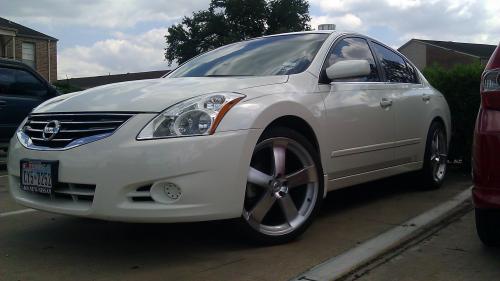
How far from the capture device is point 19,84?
331 inches

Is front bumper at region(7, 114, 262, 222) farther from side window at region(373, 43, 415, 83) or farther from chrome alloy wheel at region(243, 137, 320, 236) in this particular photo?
side window at region(373, 43, 415, 83)

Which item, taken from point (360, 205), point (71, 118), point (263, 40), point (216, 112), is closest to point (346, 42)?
point (263, 40)

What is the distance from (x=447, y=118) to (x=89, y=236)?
4053mm

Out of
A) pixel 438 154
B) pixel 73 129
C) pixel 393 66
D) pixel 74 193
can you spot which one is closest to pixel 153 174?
pixel 74 193

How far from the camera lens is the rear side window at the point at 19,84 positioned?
820 centimetres

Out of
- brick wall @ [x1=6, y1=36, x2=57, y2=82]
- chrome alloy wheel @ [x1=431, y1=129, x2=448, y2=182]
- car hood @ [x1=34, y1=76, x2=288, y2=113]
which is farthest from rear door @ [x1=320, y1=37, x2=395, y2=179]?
brick wall @ [x1=6, y1=36, x2=57, y2=82]

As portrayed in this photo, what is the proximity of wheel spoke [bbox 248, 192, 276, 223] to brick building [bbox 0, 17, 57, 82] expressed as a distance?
31.4 metres

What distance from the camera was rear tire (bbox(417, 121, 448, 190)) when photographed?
5.60 metres

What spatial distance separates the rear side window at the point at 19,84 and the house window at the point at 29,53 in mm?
26301

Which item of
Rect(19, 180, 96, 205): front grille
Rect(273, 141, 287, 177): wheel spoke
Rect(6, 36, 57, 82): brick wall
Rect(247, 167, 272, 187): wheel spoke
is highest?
Rect(6, 36, 57, 82): brick wall

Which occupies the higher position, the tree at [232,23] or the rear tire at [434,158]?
the tree at [232,23]

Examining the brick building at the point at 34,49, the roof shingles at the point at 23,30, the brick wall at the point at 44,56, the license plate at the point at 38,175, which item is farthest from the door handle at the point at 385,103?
the brick wall at the point at 44,56

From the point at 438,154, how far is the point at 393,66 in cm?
117

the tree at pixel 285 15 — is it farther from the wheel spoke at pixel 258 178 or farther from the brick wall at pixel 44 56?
the wheel spoke at pixel 258 178
